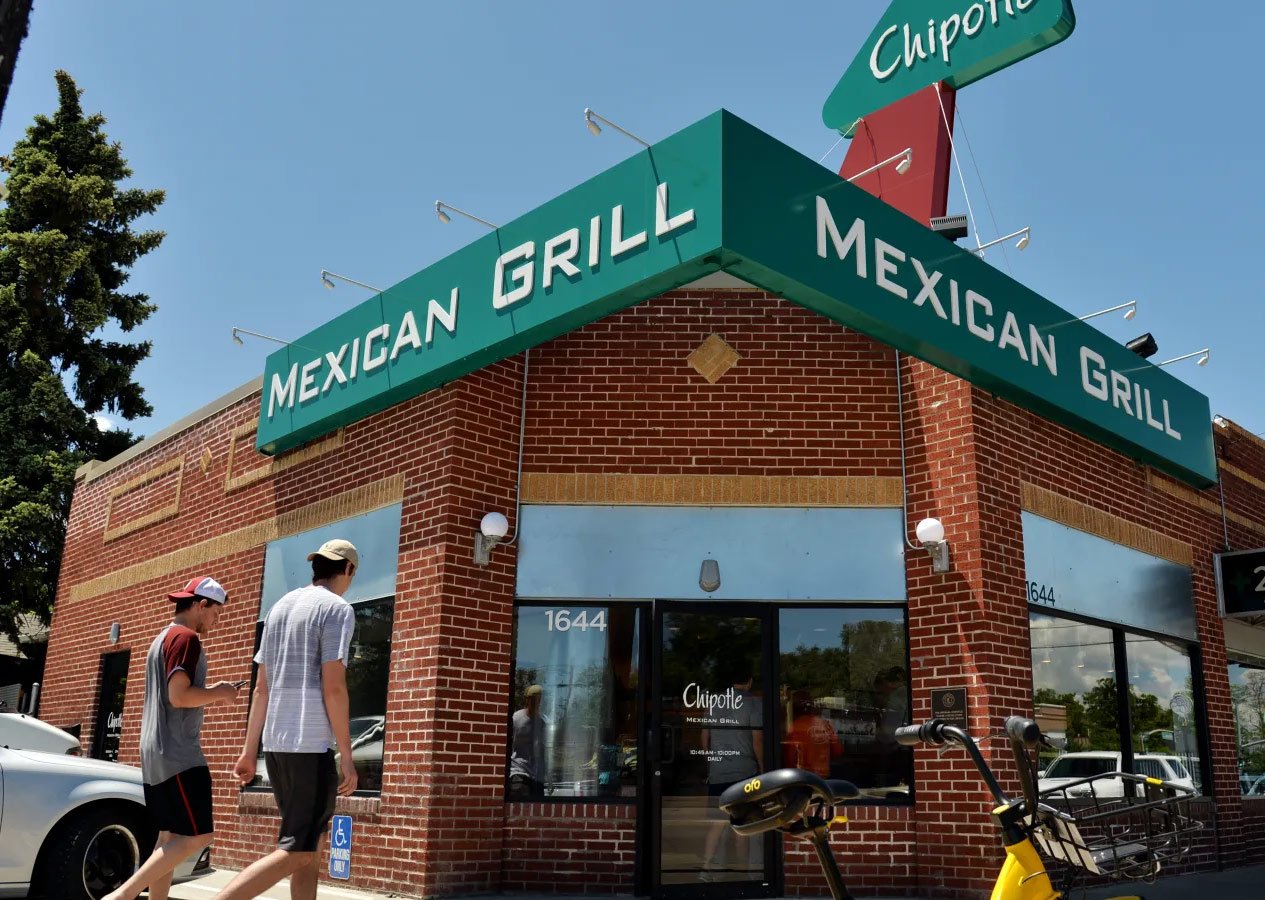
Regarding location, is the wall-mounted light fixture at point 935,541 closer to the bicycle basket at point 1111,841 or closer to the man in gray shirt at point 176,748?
the bicycle basket at point 1111,841

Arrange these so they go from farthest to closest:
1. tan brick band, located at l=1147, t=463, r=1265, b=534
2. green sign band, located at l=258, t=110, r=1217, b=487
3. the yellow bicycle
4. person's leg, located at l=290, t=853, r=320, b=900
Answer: tan brick band, located at l=1147, t=463, r=1265, b=534 < green sign band, located at l=258, t=110, r=1217, b=487 < person's leg, located at l=290, t=853, r=320, b=900 < the yellow bicycle

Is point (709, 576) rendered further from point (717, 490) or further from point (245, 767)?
point (245, 767)

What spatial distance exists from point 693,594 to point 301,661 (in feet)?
13.3

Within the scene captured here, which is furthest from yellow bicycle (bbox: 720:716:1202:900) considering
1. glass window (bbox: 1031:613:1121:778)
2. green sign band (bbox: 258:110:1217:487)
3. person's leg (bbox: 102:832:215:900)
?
glass window (bbox: 1031:613:1121:778)

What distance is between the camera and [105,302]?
76.1ft

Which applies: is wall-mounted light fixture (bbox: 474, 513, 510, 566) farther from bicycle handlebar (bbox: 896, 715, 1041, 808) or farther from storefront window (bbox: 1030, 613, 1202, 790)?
bicycle handlebar (bbox: 896, 715, 1041, 808)

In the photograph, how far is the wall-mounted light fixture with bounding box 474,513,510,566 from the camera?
8133 millimetres

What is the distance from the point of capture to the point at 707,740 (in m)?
7.93

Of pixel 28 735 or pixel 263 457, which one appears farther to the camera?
pixel 263 457

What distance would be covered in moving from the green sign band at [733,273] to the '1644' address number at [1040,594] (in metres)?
1.35

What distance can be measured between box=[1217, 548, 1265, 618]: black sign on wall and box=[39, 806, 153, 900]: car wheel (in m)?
10.0

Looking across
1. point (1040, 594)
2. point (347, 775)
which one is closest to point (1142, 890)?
point (1040, 594)

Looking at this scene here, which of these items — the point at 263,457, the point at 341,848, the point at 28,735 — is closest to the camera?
the point at 28,735

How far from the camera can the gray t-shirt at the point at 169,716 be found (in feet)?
17.3
